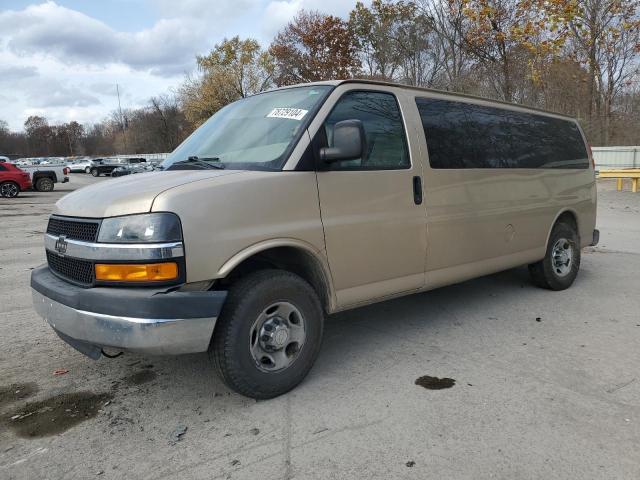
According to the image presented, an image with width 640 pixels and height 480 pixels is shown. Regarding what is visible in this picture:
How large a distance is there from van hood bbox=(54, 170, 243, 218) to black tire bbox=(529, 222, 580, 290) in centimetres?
395

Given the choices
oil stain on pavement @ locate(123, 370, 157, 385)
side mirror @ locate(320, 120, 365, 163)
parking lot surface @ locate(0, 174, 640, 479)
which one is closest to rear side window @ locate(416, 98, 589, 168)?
side mirror @ locate(320, 120, 365, 163)

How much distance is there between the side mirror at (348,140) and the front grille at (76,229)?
1.54m

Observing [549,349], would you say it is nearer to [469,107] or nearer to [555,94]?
[469,107]

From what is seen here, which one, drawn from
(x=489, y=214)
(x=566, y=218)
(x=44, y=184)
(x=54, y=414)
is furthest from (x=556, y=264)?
(x=44, y=184)

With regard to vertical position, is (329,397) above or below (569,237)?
below

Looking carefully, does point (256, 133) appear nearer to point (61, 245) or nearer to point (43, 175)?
point (61, 245)

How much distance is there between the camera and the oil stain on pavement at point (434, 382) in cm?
359

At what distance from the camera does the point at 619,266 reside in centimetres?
735

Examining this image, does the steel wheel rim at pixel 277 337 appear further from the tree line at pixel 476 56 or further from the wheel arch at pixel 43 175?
the wheel arch at pixel 43 175

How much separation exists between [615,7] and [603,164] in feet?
42.1

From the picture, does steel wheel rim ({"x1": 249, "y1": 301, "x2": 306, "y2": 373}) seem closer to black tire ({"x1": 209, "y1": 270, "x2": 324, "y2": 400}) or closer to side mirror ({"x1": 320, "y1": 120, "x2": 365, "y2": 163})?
black tire ({"x1": 209, "y1": 270, "x2": 324, "y2": 400})

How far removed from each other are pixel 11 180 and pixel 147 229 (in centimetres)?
2392

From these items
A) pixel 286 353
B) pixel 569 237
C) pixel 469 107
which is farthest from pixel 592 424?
pixel 569 237

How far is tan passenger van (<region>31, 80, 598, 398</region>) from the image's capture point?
9.75ft
